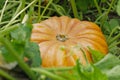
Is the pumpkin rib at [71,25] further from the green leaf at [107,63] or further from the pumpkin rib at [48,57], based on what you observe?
the green leaf at [107,63]

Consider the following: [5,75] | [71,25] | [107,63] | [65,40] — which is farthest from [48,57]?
[5,75]

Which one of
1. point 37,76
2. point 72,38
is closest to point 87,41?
point 72,38

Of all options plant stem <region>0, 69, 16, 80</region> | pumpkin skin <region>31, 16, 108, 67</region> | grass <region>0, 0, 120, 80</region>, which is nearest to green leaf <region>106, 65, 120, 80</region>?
plant stem <region>0, 69, 16, 80</region>

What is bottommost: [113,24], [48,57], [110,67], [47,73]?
[113,24]

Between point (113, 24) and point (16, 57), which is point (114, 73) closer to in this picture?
point (16, 57)

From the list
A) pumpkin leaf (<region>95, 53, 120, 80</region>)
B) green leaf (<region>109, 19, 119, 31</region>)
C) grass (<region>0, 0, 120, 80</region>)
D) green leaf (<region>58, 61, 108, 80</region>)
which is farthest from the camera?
green leaf (<region>109, 19, 119, 31</region>)

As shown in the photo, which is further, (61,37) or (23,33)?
(61,37)

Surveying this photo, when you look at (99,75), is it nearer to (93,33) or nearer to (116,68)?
(116,68)

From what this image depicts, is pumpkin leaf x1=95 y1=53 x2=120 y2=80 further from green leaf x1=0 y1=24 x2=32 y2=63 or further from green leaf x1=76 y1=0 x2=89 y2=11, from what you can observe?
green leaf x1=76 y1=0 x2=89 y2=11
